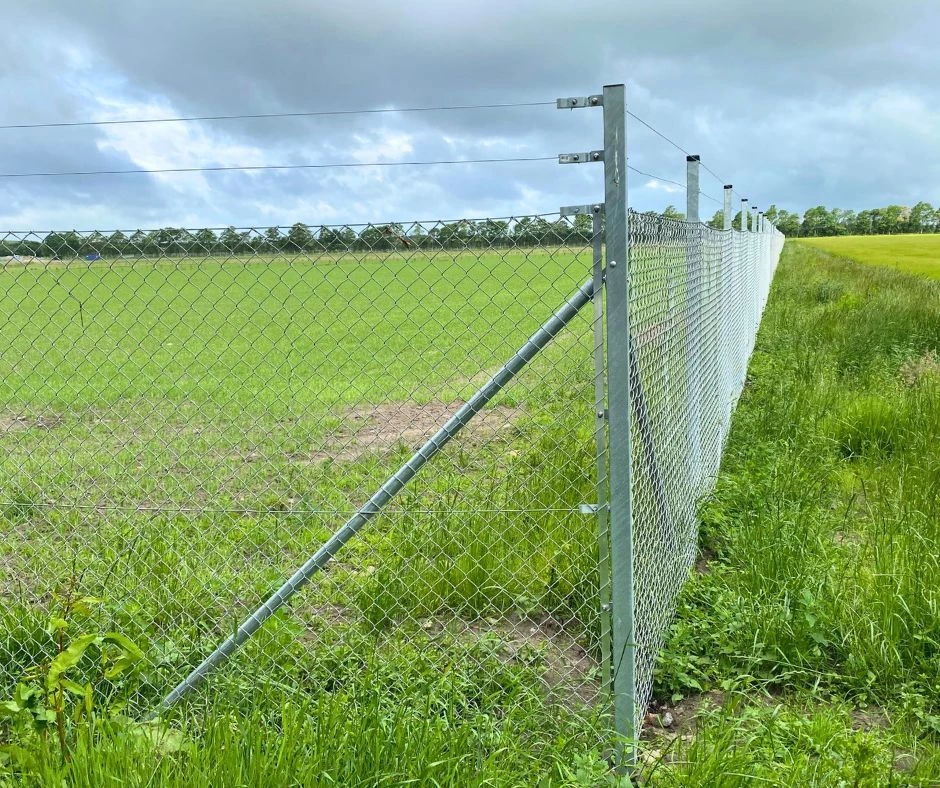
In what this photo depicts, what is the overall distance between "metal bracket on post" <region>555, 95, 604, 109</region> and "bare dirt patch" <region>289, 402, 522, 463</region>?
4.01m

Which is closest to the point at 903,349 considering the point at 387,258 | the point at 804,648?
the point at 804,648

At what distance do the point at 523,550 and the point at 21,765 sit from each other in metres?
2.45

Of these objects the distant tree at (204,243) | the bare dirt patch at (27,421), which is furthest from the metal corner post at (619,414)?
the bare dirt patch at (27,421)

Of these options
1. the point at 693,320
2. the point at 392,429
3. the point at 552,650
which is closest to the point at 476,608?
the point at 552,650

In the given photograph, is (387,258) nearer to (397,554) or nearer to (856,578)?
(397,554)

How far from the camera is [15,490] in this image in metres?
6.20

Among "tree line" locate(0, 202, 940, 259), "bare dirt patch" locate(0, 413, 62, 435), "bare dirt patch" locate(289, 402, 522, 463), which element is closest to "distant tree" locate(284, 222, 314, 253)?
"tree line" locate(0, 202, 940, 259)

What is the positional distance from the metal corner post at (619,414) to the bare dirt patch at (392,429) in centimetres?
370

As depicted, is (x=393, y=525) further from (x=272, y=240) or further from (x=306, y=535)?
(x=272, y=240)

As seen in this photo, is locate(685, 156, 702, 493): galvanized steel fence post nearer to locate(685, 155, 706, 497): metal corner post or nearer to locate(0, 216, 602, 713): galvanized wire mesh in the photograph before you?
locate(685, 155, 706, 497): metal corner post

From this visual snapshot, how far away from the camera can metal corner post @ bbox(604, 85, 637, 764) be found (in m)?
2.63

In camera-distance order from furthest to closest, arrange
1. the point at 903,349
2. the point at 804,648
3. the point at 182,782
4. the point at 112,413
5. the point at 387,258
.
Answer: the point at 903,349, the point at 112,413, the point at 804,648, the point at 387,258, the point at 182,782

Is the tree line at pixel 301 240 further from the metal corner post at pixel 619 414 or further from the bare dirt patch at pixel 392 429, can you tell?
the bare dirt patch at pixel 392 429

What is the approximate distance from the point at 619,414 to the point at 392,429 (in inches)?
232
